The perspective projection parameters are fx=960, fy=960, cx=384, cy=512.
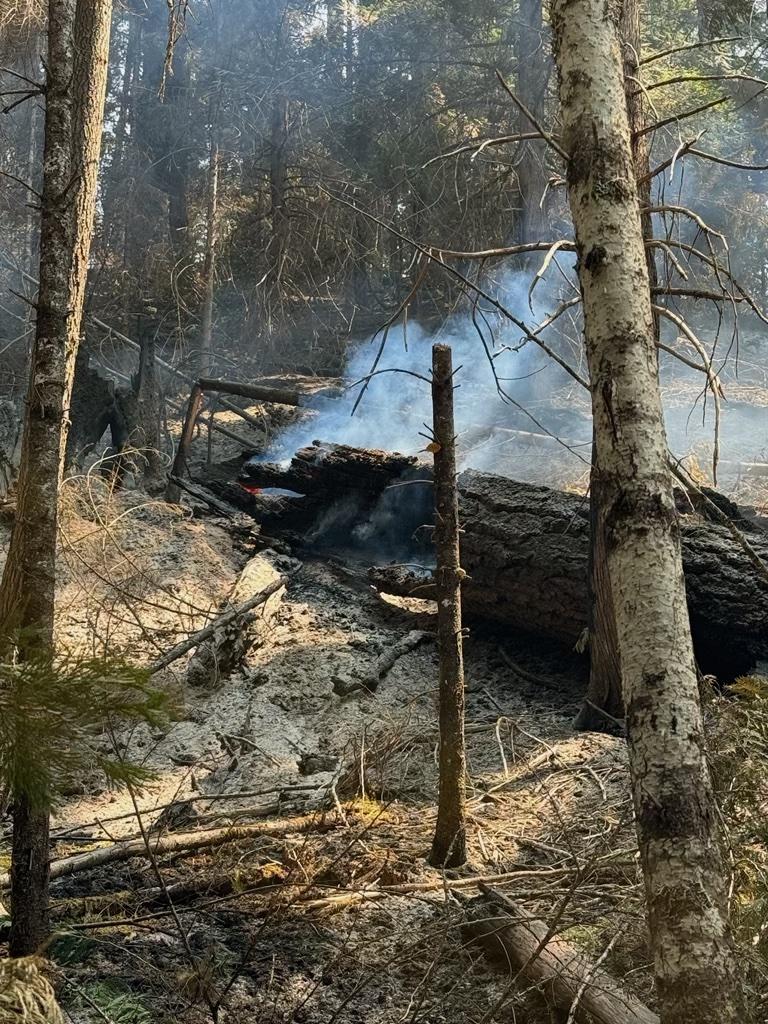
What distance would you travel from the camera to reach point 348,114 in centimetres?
1650

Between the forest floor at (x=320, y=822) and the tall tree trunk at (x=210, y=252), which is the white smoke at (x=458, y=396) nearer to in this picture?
the tall tree trunk at (x=210, y=252)

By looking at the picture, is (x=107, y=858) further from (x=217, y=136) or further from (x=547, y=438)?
(x=217, y=136)

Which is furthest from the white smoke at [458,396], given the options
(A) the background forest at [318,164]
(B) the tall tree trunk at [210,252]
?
(B) the tall tree trunk at [210,252]

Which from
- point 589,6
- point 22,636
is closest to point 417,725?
point 22,636

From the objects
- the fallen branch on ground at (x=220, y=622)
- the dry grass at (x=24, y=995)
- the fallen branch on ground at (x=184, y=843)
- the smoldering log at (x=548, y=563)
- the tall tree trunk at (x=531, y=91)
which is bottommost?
the fallen branch on ground at (x=184, y=843)

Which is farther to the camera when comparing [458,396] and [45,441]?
[458,396]

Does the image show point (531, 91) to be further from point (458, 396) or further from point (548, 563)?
point (548, 563)

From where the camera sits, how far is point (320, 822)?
16.3 ft

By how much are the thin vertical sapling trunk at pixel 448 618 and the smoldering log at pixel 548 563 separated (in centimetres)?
66

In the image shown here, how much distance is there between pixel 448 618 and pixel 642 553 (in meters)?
1.91

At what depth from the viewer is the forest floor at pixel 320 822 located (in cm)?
353

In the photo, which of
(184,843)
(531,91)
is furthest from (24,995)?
(531,91)

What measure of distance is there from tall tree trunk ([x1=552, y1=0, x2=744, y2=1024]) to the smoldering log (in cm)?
241

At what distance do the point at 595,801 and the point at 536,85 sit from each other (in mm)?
12829
